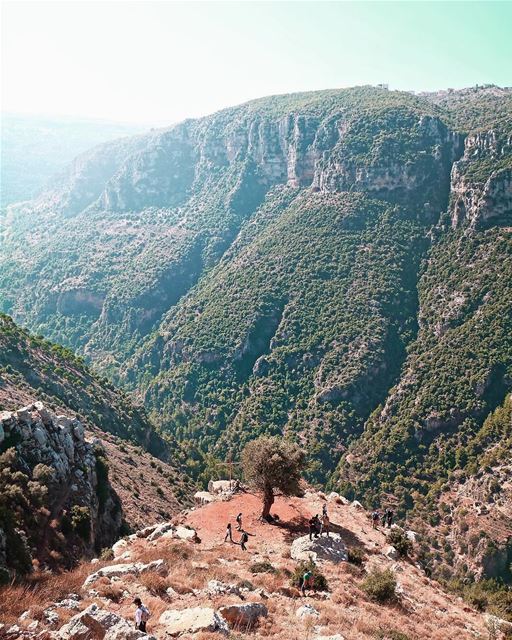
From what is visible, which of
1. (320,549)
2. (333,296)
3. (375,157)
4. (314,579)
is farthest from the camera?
(375,157)

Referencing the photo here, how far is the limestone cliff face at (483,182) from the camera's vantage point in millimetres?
102688

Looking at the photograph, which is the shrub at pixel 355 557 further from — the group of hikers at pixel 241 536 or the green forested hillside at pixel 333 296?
the green forested hillside at pixel 333 296

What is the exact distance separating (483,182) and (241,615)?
112826 millimetres

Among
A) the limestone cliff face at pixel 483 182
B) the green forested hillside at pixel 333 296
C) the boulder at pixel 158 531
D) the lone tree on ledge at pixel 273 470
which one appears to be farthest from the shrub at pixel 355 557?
the limestone cliff face at pixel 483 182

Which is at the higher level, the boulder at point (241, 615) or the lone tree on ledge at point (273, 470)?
the boulder at point (241, 615)

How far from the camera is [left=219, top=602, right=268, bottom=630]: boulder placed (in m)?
15.6

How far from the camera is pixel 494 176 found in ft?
342

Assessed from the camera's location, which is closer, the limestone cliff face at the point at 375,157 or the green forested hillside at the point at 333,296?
the green forested hillside at the point at 333,296

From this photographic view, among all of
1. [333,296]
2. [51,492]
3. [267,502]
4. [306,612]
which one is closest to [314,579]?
[306,612]

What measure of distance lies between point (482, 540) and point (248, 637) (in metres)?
48.9

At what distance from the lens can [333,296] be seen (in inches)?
4400

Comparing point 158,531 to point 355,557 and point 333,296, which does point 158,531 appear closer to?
point 355,557

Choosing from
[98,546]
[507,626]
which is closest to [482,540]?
[507,626]

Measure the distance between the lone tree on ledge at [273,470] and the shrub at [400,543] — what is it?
6.36 metres
